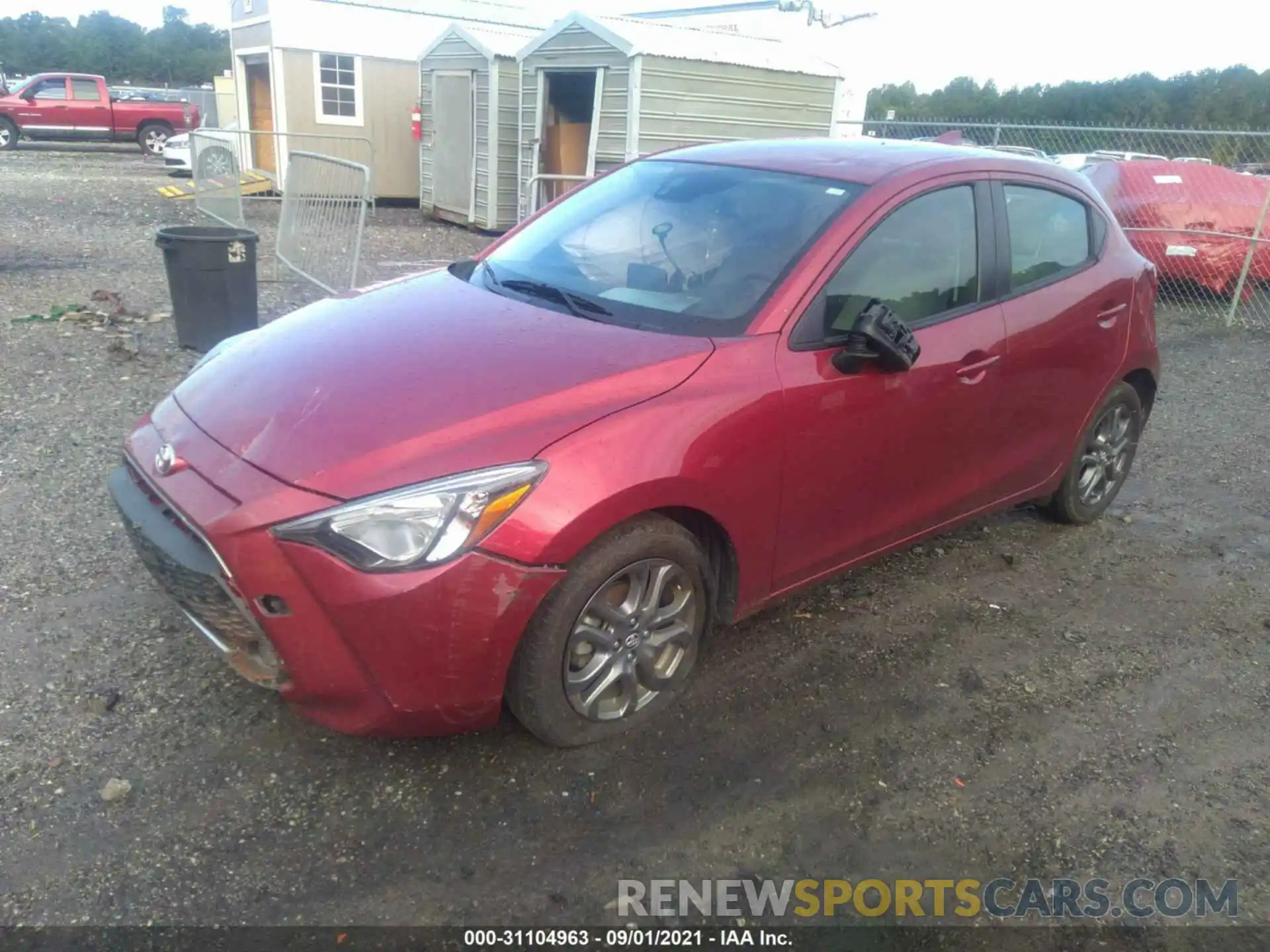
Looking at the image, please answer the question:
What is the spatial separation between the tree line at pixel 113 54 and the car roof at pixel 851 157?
68.6 meters

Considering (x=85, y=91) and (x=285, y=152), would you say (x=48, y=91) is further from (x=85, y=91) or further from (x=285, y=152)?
(x=285, y=152)

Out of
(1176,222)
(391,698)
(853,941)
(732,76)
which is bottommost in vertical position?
(853,941)

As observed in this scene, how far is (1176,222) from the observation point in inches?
425

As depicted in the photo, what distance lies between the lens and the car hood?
2561 millimetres

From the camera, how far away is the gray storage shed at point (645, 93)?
1142 centimetres

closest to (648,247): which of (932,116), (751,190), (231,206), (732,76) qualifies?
(751,190)

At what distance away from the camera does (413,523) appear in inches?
97.7

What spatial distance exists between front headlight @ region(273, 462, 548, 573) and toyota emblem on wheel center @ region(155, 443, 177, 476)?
56cm

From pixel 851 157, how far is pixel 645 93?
830 cm

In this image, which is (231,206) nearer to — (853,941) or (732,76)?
(732,76)

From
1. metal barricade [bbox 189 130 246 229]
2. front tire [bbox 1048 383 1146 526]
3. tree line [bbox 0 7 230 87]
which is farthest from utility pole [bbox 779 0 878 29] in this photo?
tree line [bbox 0 7 230 87]

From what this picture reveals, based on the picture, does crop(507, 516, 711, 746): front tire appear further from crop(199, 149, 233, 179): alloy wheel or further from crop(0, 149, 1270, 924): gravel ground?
crop(199, 149, 233, 179): alloy wheel

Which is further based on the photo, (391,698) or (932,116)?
(932,116)

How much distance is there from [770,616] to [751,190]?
1.67 metres
